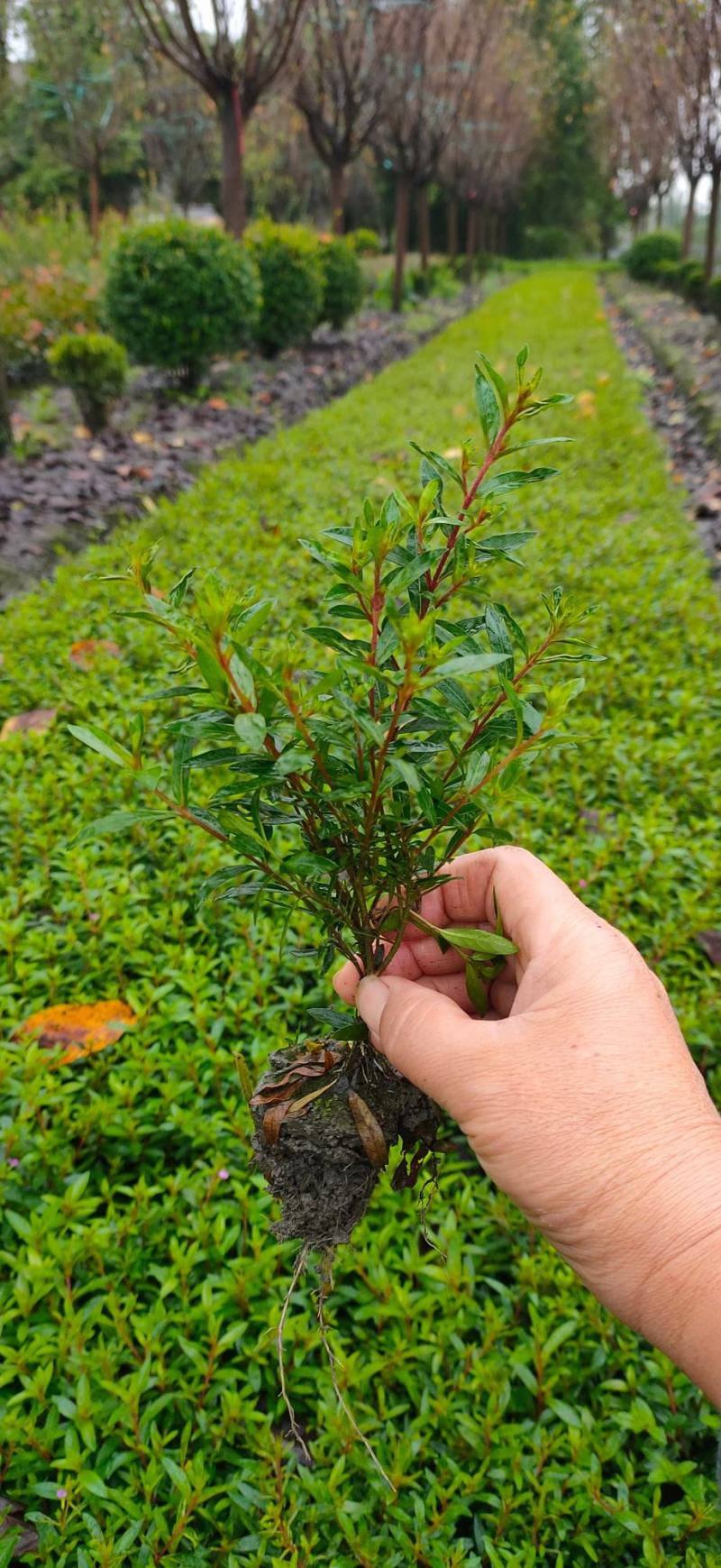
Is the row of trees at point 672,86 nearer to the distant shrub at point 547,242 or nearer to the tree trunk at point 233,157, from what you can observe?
the tree trunk at point 233,157

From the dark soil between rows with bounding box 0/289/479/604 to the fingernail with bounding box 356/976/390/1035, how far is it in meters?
4.20

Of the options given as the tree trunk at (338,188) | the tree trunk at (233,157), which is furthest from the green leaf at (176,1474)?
the tree trunk at (338,188)

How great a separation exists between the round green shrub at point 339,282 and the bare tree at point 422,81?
3.45m

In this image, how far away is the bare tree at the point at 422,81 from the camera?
15.4m

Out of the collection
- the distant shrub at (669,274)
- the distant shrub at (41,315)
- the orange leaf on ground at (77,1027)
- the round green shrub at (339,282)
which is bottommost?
the orange leaf on ground at (77,1027)

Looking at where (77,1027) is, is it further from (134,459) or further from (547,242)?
(547,242)

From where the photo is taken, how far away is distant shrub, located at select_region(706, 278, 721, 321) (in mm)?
16734

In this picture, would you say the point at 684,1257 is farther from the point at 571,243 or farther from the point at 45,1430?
the point at 571,243

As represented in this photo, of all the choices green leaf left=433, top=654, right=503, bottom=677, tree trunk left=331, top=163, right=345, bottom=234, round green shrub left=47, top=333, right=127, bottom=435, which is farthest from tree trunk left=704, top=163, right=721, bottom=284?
green leaf left=433, top=654, right=503, bottom=677

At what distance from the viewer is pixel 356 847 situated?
4.39 feet

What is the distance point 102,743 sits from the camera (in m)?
1.13

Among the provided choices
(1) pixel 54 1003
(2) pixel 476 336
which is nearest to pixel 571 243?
(2) pixel 476 336

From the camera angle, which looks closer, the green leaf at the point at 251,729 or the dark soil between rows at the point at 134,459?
the green leaf at the point at 251,729

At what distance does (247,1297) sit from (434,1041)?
1.00m
